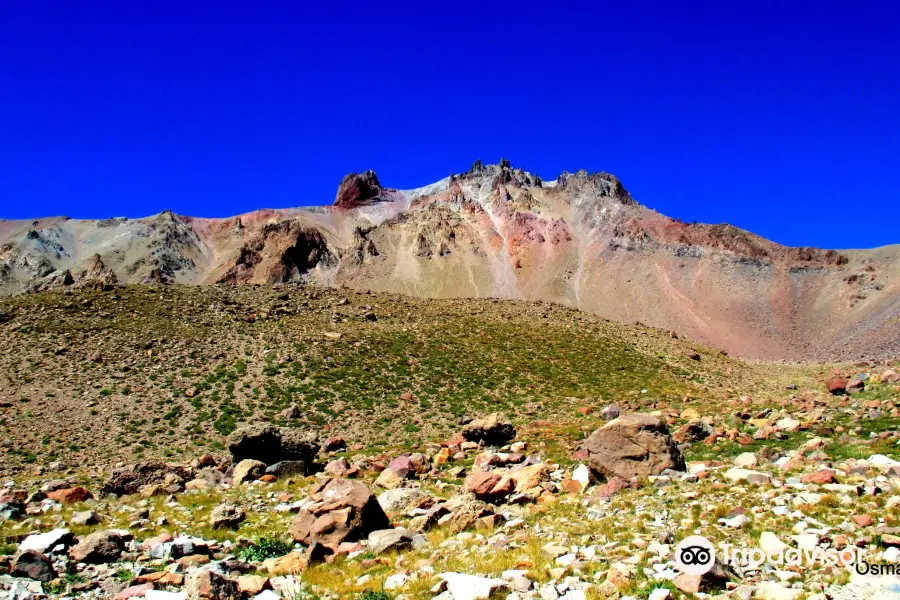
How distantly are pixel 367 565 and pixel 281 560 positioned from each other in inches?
71.3

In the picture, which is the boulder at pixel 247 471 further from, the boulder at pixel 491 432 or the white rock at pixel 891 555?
the white rock at pixel 891 555

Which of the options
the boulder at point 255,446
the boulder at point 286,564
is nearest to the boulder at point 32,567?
the boulder at point 286,564

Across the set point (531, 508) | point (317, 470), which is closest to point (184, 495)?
point (317, 470)

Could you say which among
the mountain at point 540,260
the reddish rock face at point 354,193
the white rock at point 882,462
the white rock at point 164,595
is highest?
the reddish rock face at point 354,193

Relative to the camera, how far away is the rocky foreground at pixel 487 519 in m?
A: 9.02

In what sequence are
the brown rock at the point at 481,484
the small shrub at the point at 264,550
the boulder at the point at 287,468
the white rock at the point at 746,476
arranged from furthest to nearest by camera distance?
the boulder at the point at 287,468
the brown rock at the point at 481,484
the white rock at the point at 746,476
the small shrub at the point at 264,550

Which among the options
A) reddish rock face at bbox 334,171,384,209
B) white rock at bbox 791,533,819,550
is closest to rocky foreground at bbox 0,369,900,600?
white rock at bbox 791,533,819,550

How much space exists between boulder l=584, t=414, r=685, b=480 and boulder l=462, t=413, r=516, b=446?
23.5 feet

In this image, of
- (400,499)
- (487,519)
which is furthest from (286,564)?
(400,499)

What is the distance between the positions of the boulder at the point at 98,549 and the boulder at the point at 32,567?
0.74 metres

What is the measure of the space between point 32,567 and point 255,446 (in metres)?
10.8

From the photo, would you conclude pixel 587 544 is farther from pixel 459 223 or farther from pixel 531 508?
pixel 459 223

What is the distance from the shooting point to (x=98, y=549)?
1127 centimetres

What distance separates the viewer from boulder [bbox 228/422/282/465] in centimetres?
2083
